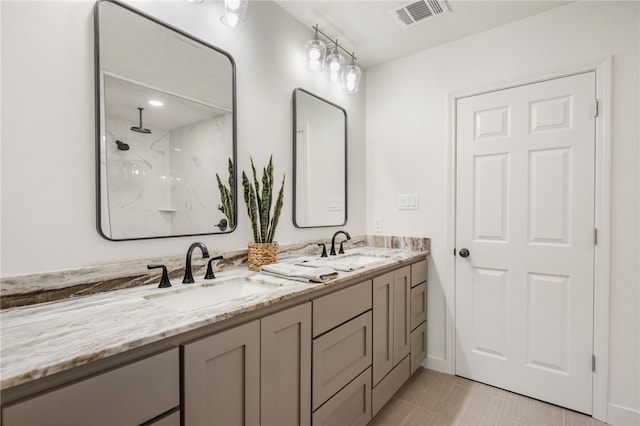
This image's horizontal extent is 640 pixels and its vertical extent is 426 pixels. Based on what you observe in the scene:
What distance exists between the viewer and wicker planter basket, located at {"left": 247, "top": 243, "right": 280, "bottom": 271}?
1.66 meters

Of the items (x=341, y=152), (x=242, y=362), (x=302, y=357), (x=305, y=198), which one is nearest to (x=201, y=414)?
(x=242, y=362)

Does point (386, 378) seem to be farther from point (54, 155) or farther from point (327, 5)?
point (327, 5)

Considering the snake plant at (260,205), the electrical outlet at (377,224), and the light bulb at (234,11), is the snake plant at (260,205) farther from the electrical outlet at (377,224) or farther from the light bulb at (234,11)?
the electrical outlet at (377,224)

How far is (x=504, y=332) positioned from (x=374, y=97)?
6.74ft

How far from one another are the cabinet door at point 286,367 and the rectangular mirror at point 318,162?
926 millimetres

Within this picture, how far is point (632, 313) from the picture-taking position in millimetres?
1789

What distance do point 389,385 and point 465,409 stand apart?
1.62 ft

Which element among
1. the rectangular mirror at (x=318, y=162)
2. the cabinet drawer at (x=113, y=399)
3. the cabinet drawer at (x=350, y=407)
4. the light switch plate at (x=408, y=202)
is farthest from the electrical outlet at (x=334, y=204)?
the cabinet drawer at (x=113, y=399)

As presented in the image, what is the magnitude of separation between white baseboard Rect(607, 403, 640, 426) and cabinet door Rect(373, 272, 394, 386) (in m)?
1.23

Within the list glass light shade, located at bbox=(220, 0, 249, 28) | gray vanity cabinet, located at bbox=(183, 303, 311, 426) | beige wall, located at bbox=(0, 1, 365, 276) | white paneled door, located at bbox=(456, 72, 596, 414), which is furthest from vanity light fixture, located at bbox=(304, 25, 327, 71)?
gray vanity cabinet, located at bbox=(183, 303, 311, 426)

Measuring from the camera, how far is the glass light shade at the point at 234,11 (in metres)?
1.50

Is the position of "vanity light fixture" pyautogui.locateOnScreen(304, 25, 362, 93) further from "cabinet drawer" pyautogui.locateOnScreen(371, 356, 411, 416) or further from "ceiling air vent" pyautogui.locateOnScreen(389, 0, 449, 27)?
"cabinet drawer" pyautogui.locateOnScreen(371, 356, 411, 416)

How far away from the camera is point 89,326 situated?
34.1 inches

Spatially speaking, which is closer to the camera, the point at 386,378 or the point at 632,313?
the point at 632,313
